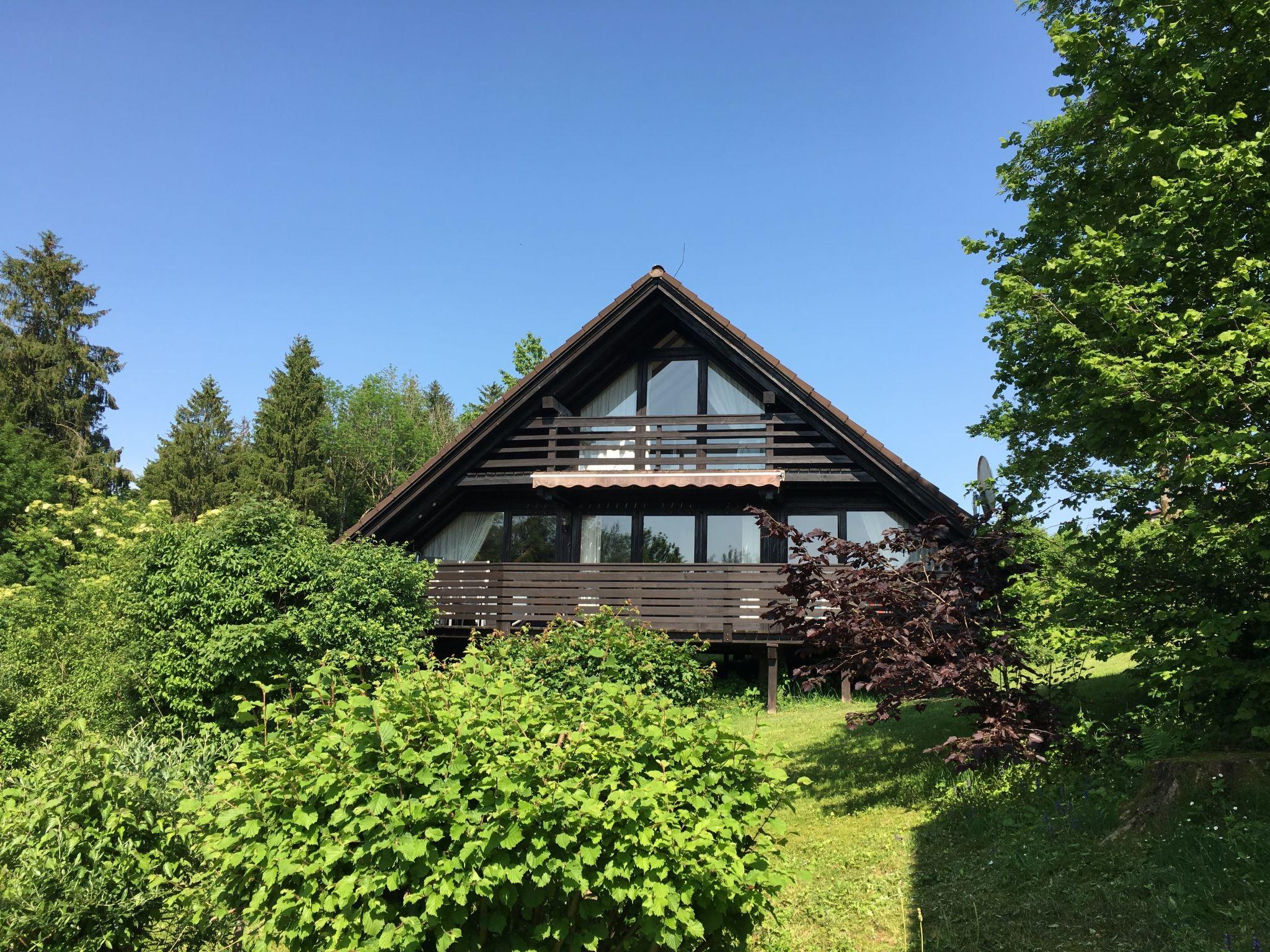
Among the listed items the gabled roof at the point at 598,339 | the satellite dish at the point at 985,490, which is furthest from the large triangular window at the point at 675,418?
the satellite dish at the point at 985,490

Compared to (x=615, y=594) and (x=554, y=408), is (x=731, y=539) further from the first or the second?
(x=554, y=408)

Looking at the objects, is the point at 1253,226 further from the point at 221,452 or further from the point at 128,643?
the point at 221,452

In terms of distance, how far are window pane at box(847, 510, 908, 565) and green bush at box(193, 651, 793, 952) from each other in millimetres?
12485

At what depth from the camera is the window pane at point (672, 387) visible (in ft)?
58.2

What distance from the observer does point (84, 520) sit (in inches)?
1060

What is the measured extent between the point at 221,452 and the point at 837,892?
47.9 m

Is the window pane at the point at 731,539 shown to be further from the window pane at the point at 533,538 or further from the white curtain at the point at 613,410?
the window pane at the point at 533,538

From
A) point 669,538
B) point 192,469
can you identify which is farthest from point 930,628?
point 192,469

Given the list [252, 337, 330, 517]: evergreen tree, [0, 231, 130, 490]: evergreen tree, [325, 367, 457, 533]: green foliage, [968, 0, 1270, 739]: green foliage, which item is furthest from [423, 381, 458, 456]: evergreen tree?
[968, 0, 1270, 739]: green foliage

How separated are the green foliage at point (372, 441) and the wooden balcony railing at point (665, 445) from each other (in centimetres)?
3719

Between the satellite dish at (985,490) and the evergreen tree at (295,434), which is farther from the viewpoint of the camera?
the evergreen tree at (295,434)

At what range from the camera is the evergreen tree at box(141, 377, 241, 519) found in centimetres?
4397

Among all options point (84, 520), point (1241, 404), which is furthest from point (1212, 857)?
point (84, 520)

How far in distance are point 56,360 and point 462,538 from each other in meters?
28.1
